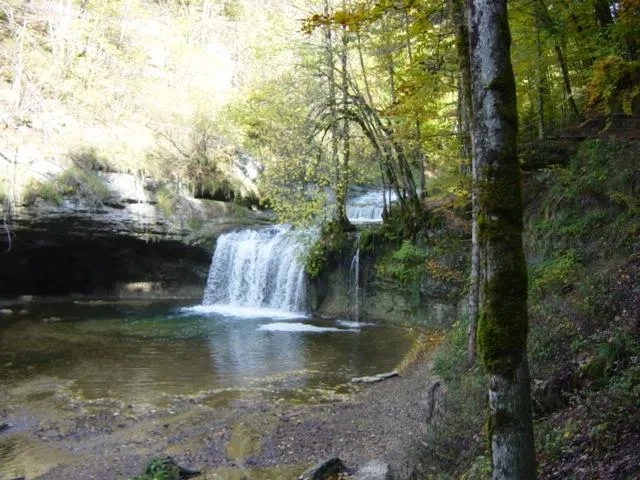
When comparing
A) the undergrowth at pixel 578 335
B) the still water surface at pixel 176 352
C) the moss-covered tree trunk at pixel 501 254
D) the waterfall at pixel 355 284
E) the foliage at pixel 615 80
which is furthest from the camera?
the waterfall at pixel 355 284

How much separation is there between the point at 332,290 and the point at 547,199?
844 cm

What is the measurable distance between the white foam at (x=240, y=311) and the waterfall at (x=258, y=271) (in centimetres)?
19

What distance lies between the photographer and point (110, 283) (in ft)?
73.2

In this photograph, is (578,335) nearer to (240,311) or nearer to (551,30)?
(551,30)

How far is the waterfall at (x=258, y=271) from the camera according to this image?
721 inches

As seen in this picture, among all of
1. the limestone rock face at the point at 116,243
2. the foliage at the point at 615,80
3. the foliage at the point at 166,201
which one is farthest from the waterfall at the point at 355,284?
the foliage at the point at 615,80

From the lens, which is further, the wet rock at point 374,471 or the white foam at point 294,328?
the white foam at point 294,328

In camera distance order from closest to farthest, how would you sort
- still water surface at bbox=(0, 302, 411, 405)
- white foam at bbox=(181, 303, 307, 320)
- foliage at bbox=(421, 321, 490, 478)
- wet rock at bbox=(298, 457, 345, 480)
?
foliage at bbox=(421, 321, 490, 478) → wet rock at bbox=(298, 457, 345, 480) → still water surface at bbox=(0, 302, 411, 405) → white foam at bbox=(181, 303, 307, 320)

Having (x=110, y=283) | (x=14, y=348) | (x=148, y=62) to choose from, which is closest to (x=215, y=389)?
(x=14, y=348)

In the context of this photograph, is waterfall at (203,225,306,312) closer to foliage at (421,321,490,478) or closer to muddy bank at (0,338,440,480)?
muddy bank at (0,338,440,480)

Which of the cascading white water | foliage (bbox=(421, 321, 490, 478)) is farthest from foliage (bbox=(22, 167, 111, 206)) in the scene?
foliage (bbox=(421, 321, 490, 478))

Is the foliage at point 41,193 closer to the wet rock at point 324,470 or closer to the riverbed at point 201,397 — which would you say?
the riverbed at point 201,397

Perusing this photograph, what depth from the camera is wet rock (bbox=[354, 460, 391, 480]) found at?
19.7 feet

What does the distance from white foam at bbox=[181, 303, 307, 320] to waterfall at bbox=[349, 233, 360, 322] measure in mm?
1709
